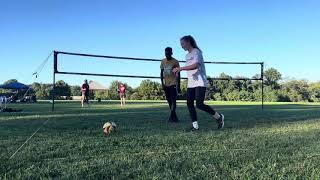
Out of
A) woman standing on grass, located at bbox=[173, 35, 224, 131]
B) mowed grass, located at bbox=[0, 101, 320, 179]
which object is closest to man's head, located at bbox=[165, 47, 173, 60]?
woman standing on grass, located at bbox=[173, 35, 224, 131]

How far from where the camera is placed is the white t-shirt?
8.63m

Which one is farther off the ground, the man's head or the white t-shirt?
the man's head

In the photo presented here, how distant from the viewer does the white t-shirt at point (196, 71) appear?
863cm

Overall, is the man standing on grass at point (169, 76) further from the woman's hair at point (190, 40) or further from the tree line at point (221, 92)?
the tree line at point (221, 92)

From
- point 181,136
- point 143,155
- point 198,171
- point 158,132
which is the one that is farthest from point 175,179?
point 158,132

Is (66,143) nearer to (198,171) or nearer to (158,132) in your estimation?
(158,132)

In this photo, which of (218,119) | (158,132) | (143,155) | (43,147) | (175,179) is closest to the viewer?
(175,179)

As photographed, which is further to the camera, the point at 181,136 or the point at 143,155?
the point at 181,136

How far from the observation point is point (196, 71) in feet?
28.5

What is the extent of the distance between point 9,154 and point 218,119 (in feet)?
14.7

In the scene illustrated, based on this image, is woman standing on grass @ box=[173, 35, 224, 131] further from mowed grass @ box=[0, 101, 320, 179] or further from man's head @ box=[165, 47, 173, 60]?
man's head @ box=[165, 47, 173, 60]

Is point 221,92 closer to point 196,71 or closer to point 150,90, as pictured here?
point 150,90

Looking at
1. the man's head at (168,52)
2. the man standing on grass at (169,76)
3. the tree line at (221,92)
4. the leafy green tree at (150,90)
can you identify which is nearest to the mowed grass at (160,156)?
the man standing on grass at (169,76)

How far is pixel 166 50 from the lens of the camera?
1157 cm
